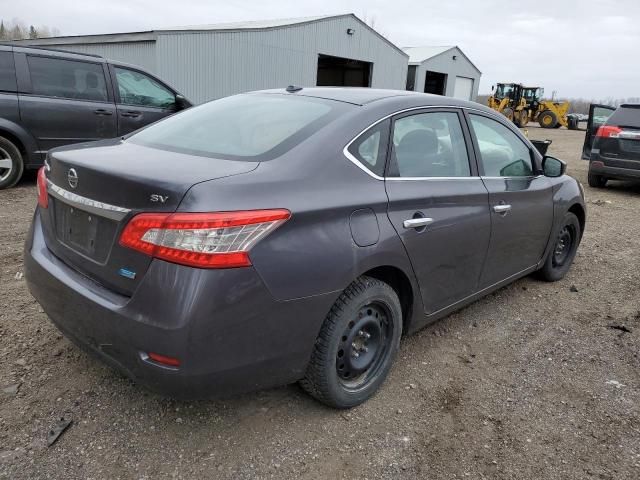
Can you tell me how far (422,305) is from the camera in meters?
2.91

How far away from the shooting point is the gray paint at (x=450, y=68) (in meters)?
32.6

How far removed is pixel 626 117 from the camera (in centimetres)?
897

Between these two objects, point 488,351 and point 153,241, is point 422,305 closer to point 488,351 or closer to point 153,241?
point 488,351

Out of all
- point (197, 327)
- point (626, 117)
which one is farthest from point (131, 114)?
point (626, 117)

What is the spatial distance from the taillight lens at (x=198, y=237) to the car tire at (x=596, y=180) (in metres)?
9.45

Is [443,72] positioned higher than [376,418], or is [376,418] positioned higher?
[443,72]

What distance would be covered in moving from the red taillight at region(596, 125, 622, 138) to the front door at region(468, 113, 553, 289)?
605 cm

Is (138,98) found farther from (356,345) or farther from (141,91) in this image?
(356,345)

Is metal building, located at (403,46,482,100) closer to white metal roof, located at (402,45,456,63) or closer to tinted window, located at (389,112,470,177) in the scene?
white metal roof, located at (402,45,456,63)

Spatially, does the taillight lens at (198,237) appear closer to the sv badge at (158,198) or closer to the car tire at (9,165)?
the sv badge at (158,198)


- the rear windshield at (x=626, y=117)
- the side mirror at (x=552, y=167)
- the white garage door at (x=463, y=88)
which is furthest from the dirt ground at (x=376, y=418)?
the white garage door at (x=463, y=88)

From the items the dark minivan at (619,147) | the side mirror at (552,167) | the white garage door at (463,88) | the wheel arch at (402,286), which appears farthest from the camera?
the white garage door at (463,88)

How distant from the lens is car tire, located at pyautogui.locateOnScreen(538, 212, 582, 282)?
4.44 m

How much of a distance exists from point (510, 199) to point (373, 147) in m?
1.36
